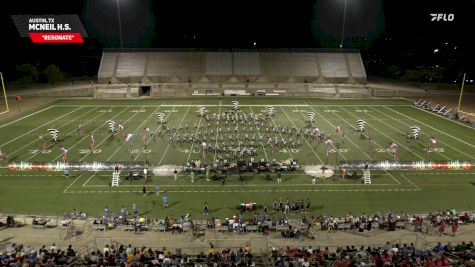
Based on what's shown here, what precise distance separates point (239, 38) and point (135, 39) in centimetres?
2554

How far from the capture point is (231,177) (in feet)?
93.7

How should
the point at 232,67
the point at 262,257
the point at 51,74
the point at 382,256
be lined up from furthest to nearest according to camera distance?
the point at 51,74, the point at 232,67, the point at 262,257, the point at 382,256

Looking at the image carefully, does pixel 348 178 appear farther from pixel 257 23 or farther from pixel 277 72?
pixel 257 23

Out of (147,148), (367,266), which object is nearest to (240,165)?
(147,148)

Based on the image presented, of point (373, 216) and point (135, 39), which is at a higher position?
point (135, 39)

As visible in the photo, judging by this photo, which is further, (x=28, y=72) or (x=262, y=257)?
(x=28, y=72)

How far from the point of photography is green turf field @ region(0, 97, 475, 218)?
24266mm

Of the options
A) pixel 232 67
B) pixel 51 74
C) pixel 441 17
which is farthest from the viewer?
pixel 51 74

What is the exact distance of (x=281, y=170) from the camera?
1161 inches
